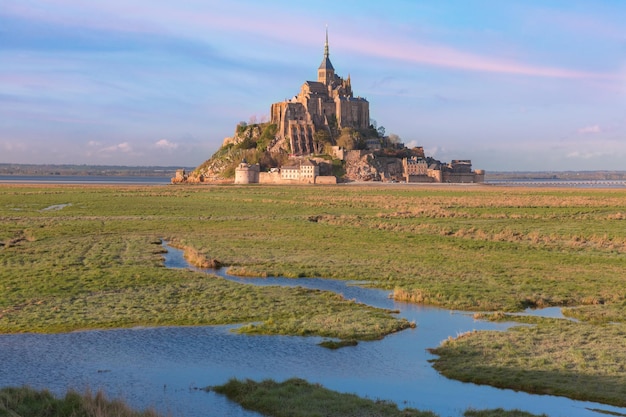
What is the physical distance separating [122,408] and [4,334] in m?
7.94

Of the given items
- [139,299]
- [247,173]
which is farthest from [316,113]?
[139,299]

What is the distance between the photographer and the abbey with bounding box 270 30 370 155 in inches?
6122

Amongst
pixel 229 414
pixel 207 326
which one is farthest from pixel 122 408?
pixel 207 326

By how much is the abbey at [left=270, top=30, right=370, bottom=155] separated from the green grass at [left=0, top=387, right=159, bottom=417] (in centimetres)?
14478

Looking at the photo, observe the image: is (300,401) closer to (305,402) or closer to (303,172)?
(305,402)

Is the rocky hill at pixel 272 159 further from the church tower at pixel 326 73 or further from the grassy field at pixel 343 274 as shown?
the grassy field at pixel 343 274

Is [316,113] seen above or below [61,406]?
above

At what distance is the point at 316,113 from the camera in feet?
515

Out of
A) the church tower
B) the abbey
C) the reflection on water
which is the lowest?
the reflection on water

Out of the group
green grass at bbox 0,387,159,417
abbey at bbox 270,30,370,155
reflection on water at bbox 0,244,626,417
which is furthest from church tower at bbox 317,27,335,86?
green grass at bbox 0,387,159,417

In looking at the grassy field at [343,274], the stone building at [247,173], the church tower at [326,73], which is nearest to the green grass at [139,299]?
the grassy field at [343,274]

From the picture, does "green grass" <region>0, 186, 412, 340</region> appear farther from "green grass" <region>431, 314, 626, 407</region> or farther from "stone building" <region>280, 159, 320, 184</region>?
"stone building" <region>280, 159, 320, 184</region>

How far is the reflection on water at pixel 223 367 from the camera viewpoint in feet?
40.0

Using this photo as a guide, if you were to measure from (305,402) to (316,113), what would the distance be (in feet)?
484
